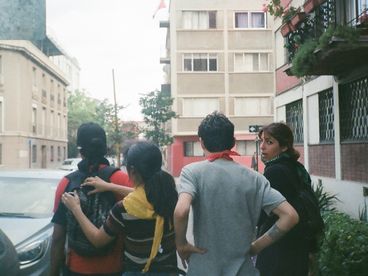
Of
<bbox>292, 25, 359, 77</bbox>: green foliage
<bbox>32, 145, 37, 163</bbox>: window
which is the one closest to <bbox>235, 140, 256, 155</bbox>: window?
<bbox>32, 145, 37, 163</bbox>: window

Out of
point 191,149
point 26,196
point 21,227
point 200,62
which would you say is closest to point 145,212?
point 21,227

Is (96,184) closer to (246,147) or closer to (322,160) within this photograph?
(322,160)

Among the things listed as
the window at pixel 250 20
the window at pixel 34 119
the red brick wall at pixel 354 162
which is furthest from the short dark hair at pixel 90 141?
the window at pixel 34 119

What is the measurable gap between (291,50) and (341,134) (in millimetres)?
2330

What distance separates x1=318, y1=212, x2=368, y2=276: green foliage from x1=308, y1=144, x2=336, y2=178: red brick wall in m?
7.33

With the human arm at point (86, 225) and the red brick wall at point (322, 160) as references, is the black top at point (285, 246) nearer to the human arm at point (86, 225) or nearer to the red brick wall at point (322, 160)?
the human arm at point (86, 225)

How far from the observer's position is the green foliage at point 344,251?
541 cm

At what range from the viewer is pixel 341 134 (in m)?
12.1

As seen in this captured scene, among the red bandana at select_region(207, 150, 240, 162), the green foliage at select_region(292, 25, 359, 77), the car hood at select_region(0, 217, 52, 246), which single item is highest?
the green foliage at select_region(292, 25, 359, 77)

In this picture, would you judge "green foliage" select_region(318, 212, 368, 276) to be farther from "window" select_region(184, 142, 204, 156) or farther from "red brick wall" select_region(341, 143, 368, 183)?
"window" select_region(184, 142, 204, 156)

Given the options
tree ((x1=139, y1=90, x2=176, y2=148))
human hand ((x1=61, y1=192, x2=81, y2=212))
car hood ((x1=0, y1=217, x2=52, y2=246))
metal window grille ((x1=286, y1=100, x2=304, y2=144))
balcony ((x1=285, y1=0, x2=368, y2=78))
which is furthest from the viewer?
tree ((x1=139, y1=90, x2=176, y2=148))

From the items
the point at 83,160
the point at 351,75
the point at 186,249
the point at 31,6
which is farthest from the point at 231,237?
the point at 351,75

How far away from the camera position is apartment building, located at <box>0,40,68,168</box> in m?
39.3

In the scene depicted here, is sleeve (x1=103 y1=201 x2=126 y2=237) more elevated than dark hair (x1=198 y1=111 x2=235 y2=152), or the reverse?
dark hair (x1=198 y1=111 x2=235 y2=152)
